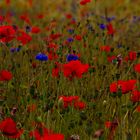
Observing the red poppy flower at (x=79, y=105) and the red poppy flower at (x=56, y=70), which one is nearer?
the red poppy flower at (x=79, y=105)

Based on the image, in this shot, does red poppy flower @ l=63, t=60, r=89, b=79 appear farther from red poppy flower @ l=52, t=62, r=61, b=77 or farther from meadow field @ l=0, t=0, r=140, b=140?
red poppy flower @ l=52, t=62, r=61, b=77

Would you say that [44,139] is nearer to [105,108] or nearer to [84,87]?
[105,108]

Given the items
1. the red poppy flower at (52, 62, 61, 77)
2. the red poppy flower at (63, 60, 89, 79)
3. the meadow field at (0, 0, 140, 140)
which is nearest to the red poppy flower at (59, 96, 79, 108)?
the meadow field at (0, 0, 140, 140)

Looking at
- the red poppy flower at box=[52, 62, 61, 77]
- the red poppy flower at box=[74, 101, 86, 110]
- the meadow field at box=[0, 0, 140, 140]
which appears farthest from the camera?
the red poppy flower at box=[52, 62, 61, 77]

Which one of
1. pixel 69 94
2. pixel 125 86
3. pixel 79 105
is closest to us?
pixel 125 86

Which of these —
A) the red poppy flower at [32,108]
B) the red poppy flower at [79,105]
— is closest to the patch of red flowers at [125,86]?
the red poppy flower at [79,105]

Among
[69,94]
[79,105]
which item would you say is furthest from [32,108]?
[69,94]

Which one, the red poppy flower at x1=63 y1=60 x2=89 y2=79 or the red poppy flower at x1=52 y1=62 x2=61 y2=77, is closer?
the red poppy flower at x1=63 y1=60 x2=89 y2=79

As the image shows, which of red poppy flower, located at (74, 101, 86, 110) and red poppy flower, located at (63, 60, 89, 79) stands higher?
red poppy flower, located at (63, 60, 89, 79)

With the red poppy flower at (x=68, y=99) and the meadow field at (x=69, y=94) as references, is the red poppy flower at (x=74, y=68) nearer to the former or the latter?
the meadow field at (x=69, y=94)

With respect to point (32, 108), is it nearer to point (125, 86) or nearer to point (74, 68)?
point (74, 68)

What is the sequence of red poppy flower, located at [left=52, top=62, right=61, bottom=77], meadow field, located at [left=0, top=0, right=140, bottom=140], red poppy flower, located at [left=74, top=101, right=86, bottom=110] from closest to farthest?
meadow field, located at [left=0, top=0, right=140, bottom=140] < red poppy flower, located at [left=74, top=101, right=86, bottom=110] < red poppy flower, located at [left=52, top=62, right=61, bottom=77]

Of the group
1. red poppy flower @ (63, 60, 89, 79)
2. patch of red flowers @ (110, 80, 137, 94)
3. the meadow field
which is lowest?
the meadow field

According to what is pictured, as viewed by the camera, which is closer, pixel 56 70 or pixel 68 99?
pixel 68 99
